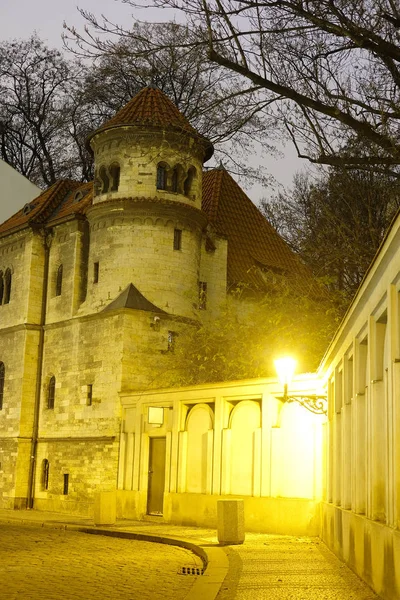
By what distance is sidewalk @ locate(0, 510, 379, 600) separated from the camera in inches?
378

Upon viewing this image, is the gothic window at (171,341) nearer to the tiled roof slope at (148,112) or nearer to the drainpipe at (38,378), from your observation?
the drainpipe at (38,378)

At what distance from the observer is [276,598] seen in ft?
30.4

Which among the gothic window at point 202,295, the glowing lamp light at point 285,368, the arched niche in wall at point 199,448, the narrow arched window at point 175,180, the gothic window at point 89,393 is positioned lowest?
the arched niche in wall at point 199,448

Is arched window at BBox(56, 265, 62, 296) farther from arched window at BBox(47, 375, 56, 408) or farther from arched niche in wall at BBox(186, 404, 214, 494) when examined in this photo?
arched niche in wall at BBox(186, 404, 214, 494)

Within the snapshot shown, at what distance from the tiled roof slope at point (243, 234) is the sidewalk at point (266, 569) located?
16397 millimetres

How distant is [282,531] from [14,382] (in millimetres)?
15765

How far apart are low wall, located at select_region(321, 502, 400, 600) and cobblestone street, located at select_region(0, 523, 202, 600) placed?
1971 mm

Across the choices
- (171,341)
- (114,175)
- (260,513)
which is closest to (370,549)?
(260,513)

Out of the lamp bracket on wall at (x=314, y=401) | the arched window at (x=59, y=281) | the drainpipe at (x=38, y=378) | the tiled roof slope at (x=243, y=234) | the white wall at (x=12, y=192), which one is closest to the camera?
the lamp bracket on wall at (x=314, y=401)

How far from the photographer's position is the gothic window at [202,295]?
104ft

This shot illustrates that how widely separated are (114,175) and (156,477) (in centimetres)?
1039

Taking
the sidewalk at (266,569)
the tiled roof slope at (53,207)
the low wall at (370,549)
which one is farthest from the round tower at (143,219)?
the low wall at (370,549)

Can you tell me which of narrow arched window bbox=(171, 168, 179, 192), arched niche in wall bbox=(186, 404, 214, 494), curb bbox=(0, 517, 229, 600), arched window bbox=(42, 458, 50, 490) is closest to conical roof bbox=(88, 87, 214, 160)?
narrow arched window bbox=(171, 168, 179, 192)

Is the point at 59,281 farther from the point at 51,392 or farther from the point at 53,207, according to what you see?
the point at 51,392
